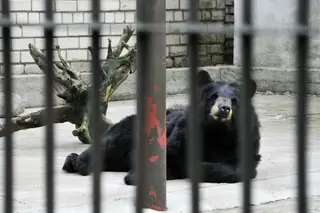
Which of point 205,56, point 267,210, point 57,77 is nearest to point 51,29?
point 267,210

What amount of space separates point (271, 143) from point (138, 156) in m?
5.92

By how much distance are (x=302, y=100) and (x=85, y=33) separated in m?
9.98

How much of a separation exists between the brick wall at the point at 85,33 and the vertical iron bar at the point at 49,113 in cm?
843

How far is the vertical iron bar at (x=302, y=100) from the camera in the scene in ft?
7.23

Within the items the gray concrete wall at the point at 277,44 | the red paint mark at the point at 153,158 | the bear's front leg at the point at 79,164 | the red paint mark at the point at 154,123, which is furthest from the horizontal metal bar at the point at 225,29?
the gray concrete wall at the point at 277,44

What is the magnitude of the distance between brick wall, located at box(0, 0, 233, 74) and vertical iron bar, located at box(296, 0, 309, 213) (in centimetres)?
854

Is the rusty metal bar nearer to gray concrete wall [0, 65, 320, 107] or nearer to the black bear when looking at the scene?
the black bear

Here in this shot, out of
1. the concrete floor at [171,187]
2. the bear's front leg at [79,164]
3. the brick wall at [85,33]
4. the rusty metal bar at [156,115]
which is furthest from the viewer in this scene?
the brick wall at [85,33]

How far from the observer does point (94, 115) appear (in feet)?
7.57

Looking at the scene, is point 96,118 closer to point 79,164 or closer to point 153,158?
point 153,158

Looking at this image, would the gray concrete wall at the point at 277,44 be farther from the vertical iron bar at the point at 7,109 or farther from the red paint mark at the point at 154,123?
the vertical iron bar at the point at 7,109

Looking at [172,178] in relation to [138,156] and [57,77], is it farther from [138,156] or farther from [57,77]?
[138,156]

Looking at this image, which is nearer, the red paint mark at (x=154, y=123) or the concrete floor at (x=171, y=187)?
the red paint mark at (x=154, y=123)

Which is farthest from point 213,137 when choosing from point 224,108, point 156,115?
point 156,115
